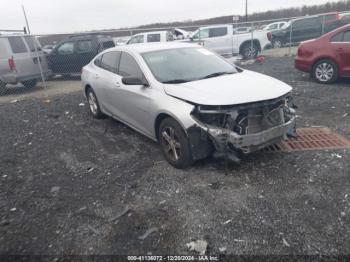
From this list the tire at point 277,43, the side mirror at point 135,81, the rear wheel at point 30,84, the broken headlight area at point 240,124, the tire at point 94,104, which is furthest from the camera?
the tire at point 277,43

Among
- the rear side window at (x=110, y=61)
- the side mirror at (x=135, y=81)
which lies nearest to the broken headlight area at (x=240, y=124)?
the side mirror at (x=135, y=81)

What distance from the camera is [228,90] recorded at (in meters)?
3.71

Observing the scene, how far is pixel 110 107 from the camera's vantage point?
5.56 metres

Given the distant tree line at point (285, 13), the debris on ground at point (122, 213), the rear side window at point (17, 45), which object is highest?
the distant tree line at point (285, 13)

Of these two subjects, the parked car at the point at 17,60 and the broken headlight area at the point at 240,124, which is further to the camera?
the parked car at the point at 17,60

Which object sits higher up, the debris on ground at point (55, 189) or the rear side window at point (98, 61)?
the rear side window at point (98, 61)

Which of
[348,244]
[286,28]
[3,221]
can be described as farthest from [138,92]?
[286,28]

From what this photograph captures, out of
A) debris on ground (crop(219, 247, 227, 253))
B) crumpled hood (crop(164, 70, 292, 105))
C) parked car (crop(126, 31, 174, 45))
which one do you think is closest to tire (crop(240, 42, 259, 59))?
parked car (crop(126, 31, 174, 45))

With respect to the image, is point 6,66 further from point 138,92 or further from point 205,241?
point 205,241

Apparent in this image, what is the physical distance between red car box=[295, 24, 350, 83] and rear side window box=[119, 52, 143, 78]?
229 inches

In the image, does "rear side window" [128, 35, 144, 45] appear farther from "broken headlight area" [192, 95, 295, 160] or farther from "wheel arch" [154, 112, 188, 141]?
"broken headlight area" [192, 95, 295, 160]

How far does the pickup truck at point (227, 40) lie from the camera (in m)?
14.8

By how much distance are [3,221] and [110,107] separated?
2851 millimetres

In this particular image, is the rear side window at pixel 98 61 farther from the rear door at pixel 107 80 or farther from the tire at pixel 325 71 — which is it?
→ the tire at pixel 325 71
